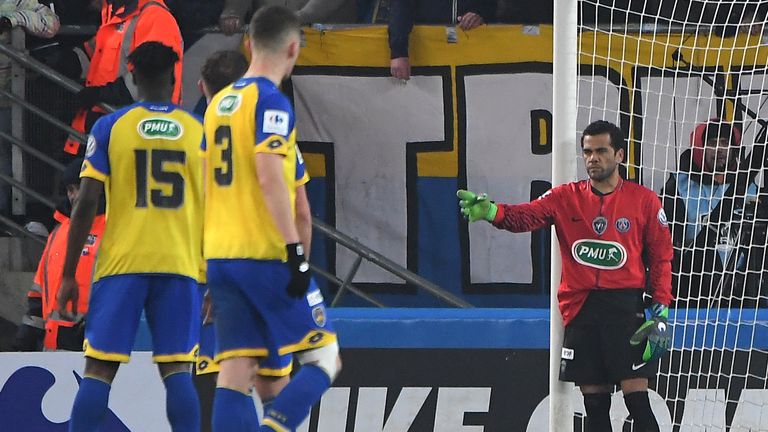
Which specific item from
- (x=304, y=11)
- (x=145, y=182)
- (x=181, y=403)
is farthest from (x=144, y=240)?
(x=304, y=11)

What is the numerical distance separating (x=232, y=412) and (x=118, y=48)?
3.58 meters

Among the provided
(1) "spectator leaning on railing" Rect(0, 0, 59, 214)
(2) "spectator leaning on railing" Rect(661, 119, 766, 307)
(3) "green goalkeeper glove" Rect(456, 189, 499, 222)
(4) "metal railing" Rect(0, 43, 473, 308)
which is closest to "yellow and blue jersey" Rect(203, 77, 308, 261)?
(3) "green goalkeeper glove" Rect(456, 189, 499, 222)

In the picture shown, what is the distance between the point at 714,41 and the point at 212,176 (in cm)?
469

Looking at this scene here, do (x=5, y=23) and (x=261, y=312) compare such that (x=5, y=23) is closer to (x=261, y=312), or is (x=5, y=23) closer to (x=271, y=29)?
(x=271, y=29)

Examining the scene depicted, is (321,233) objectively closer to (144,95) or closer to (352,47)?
(352,47)

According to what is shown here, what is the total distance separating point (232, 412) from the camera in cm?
558

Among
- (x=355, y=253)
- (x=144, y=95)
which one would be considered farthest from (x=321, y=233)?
(x=144, y=95)

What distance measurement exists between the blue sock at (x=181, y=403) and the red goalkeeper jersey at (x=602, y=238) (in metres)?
2.05

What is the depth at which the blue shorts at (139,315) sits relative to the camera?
6105mm

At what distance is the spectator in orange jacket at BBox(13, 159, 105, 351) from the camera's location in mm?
8008

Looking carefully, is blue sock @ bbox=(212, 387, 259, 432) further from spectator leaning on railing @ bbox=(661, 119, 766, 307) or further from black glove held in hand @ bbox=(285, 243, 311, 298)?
spectator leaning on railing @ bbox=(661, 119, 766, 307)

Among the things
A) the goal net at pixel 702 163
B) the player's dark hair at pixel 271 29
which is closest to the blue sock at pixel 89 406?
→ the player's dark hair at pixel 271 29

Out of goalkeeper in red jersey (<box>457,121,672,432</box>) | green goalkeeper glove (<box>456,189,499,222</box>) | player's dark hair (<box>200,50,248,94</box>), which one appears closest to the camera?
player's dark hair (<box>200,50,248,94</box>)

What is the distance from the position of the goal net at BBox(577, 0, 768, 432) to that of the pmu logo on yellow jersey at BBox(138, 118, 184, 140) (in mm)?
2776
